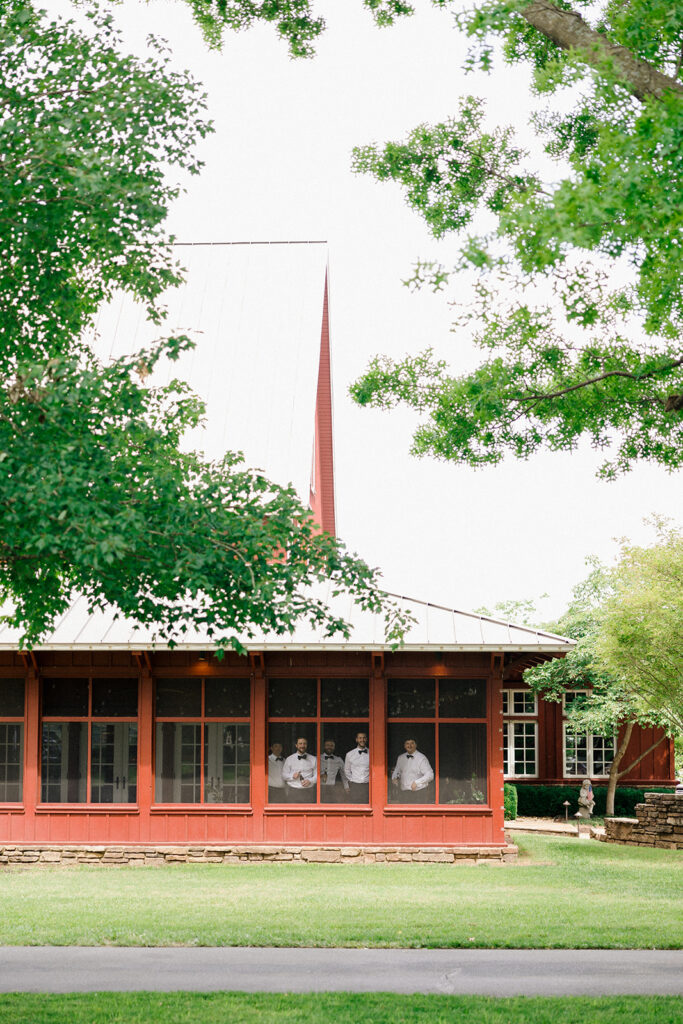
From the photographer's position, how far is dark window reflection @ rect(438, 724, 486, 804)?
62.4 feet

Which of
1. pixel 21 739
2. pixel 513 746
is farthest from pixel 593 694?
pixel 21 739

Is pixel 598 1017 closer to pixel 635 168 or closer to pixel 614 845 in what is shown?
pixel 635 168

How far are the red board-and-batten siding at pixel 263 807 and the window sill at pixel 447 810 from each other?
0.05ft

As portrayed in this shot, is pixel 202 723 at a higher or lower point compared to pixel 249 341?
lower

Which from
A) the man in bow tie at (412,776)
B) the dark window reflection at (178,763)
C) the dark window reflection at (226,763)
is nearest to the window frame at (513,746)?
the man in bow tie at (412,776)

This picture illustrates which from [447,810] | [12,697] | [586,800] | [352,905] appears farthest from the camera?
[586,800]

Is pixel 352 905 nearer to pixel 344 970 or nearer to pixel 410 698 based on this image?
pixel 344 970

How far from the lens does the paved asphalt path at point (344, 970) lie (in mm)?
9523

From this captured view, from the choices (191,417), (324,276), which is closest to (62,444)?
(191,417)

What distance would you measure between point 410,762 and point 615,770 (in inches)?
582

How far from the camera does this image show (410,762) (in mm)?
19094

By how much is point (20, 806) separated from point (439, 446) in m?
10.8

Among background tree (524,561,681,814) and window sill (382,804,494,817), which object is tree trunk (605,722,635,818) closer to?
background tree (524,561,681,814)

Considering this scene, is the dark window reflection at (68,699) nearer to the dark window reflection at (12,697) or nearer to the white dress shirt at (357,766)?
the dark window reflection at (12,697)
